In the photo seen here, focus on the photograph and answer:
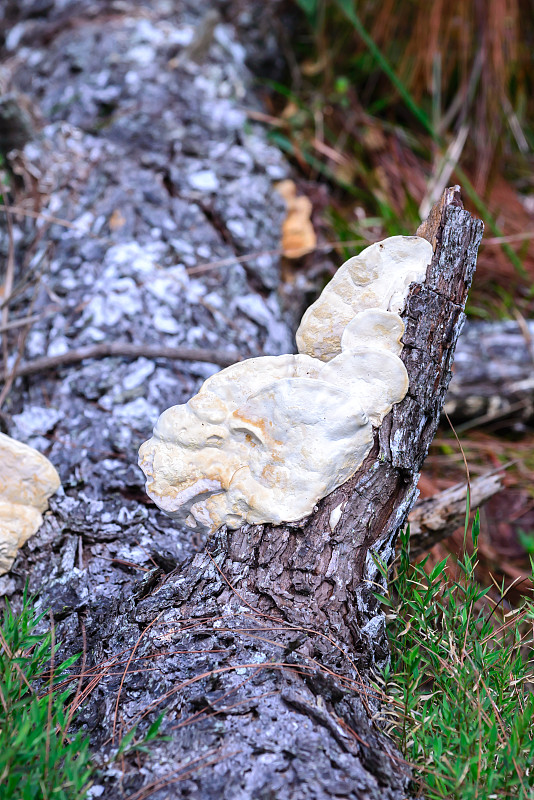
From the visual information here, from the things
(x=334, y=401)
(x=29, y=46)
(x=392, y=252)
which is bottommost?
(x=334, y=401)

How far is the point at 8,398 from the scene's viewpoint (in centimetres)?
194

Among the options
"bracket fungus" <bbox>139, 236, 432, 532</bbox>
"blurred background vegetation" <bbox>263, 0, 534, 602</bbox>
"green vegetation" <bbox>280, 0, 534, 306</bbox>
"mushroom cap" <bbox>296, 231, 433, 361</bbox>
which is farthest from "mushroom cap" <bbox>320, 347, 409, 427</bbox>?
"green vegetation" <bbox>280, 0, 534, 306</bbox>

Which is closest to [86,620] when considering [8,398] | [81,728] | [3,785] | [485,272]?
[81,728]

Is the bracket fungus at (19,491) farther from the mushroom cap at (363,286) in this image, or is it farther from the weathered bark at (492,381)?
the weathered bark at (492,381)

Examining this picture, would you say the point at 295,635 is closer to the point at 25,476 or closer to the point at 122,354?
the point at 25,476

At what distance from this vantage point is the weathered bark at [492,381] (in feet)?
8.14

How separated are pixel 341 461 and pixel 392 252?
47cm

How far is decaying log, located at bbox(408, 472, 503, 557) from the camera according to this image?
158cm

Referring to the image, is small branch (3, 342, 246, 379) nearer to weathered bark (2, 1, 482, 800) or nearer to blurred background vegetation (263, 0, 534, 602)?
weathered bark (2, 1, 482, 800)

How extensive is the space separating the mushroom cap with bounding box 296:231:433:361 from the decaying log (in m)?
0.53

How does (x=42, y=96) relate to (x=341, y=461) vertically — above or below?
→ above

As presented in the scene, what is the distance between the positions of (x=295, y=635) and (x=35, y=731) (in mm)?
442

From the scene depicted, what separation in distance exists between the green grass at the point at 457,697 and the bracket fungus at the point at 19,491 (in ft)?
2.71

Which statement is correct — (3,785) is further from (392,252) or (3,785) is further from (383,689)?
(392,252)
